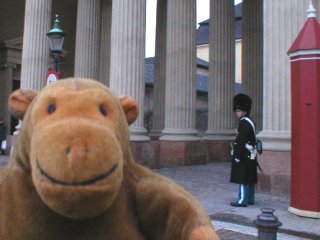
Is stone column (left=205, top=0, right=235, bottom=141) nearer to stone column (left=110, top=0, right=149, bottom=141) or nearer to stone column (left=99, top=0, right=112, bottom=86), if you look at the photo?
stone column (left=110, top=0, right=149, bottom=141)

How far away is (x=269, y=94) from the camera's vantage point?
9531 mm

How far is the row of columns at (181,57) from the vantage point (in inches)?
372

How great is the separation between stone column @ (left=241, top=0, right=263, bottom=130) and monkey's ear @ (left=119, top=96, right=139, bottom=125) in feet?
56.1

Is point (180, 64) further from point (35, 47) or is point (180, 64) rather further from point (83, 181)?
point (83, 181)

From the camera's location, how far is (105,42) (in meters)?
20.3

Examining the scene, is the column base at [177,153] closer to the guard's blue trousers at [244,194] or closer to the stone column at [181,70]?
the stone column at [181,70]

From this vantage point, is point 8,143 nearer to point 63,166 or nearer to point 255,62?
point 255,62

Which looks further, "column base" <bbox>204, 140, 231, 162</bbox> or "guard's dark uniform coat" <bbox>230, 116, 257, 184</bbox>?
"column base" <bbox>204, 140, 231, 162</bbox>

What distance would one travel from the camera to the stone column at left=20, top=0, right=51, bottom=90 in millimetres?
15711

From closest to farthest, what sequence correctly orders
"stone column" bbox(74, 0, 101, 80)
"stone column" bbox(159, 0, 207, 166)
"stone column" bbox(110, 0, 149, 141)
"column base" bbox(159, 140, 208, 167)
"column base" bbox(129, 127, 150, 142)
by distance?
1. "column base" bbox(129, 127, 150, 142)
2. "stone column" bbox(110, 0, 149, 141)
3. "column base" bbox(159, 140, 208, 167)
4. "stone column" bbox(159, 0, 207, 166)
5. "stone column" bbox(74, 0, 101, 80)

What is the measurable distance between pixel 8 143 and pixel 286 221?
562 inches

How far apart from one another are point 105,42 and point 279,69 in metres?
12.4

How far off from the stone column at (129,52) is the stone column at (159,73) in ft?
21.5

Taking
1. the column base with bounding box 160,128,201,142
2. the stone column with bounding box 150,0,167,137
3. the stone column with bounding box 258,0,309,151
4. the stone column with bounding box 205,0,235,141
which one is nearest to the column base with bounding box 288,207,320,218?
the stone column with bounding box 258,0,309,151
